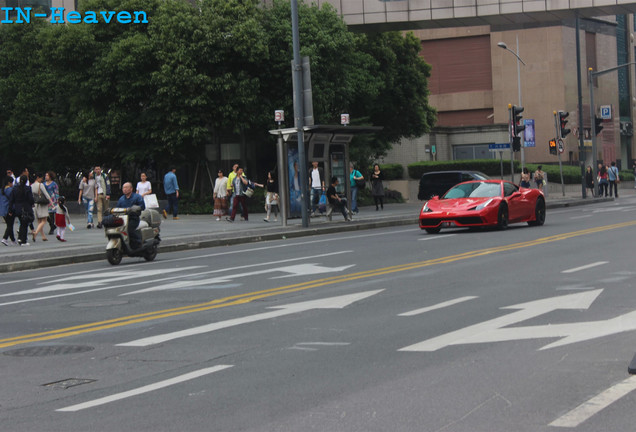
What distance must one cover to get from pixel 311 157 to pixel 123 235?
1319cm

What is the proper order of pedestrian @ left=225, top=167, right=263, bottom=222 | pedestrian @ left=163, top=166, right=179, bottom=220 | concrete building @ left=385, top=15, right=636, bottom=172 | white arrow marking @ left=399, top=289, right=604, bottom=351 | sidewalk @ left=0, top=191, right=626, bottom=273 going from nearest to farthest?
white arrow marking @ left=399, top=289, right=604, bottom=351, sidewalk @ left=0, top=191, right=626, bottom=273, pedestrian @ left=225, top=167, right=263, bottom=222, pedestrian @ left=163, top=166, right=179, bottom=220, concrete building @ left=385, top=15, right=636, bottom=172

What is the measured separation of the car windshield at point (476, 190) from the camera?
952 inches

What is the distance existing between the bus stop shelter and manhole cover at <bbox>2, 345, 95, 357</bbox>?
18.8 meters

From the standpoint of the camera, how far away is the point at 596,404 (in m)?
5.96

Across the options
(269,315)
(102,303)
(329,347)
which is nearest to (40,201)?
(102,303)

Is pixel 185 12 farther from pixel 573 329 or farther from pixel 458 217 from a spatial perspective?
pixel 573 329

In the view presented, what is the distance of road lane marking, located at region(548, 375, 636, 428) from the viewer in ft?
18.3

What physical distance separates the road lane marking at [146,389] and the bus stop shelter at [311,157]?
20.1 meters

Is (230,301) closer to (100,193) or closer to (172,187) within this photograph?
(100,193)

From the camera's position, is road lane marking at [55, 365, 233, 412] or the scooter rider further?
the scooter rider

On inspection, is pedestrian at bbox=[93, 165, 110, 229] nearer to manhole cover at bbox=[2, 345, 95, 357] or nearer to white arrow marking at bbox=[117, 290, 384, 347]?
white arrow marking at bbox=[117, 290, 384, 347]

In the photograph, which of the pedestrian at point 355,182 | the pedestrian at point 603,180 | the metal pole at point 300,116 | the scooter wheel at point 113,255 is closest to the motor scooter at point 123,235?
the scooter wheel at point 113,255

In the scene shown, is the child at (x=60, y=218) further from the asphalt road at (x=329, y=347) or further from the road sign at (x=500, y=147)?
the road sign at (x=500, y=147)

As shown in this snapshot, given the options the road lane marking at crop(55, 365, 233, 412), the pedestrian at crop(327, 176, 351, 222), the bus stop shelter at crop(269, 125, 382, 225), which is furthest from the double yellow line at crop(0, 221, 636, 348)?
the pedestrian at crop(327, 176, 351, 222)
